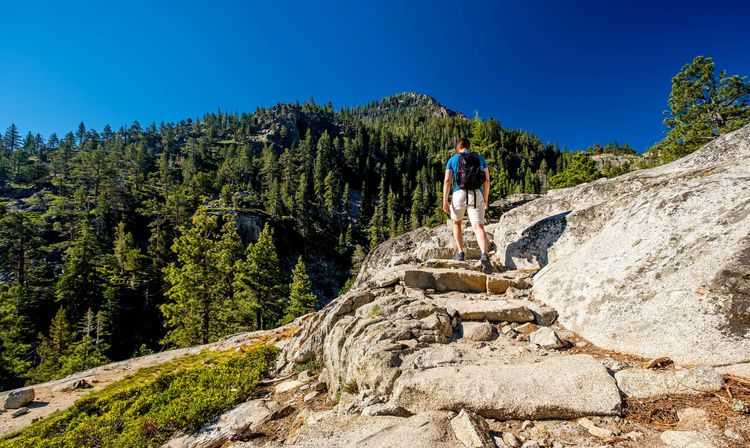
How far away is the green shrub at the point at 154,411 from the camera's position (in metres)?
5.91

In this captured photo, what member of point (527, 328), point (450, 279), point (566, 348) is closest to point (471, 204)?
point (450, 279)

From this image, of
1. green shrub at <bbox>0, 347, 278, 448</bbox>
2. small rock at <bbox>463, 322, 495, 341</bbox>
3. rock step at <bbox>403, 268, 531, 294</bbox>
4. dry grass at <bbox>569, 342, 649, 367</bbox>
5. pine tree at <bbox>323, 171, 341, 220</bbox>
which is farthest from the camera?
pine tree at <bbox>323, 171, 341, 220</bbox>

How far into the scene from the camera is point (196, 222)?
24.7 metres

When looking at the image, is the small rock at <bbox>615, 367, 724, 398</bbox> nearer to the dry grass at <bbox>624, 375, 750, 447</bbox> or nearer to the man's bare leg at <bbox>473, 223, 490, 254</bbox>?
the dry grass at <bbox>624, 375, 750, 447</bbox>

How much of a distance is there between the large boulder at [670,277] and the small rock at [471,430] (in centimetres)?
238

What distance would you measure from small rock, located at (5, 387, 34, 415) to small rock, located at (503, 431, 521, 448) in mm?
18704

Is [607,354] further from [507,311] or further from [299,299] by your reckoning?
[299,299]

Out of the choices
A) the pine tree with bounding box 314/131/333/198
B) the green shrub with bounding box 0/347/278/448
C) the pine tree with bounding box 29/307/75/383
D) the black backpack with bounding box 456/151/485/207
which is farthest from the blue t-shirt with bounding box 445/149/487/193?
the pine tree with bounding box 314/131/333/198

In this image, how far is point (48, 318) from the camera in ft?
155

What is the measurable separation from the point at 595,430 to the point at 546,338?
1.88 m

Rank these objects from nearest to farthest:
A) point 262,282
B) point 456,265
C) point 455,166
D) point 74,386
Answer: point 455,166, point 456,265, point 74,386, point 262,282

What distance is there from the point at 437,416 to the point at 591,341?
8.93ft

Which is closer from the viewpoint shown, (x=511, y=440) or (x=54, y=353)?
(x=511, y=440)

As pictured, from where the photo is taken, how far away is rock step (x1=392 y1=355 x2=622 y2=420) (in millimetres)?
2951
